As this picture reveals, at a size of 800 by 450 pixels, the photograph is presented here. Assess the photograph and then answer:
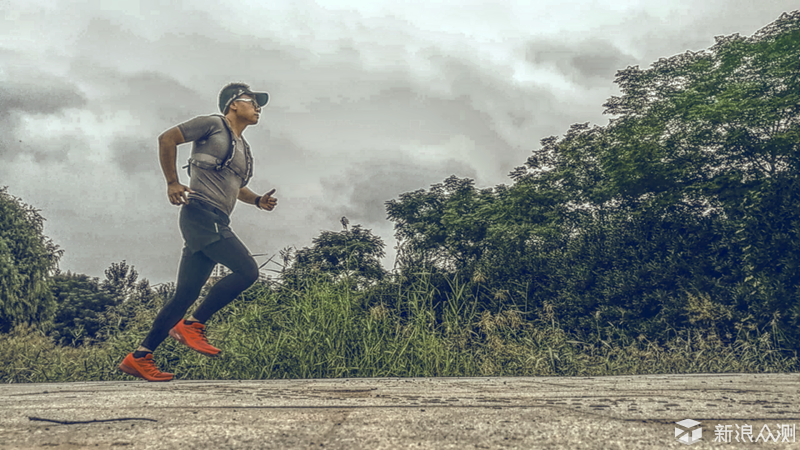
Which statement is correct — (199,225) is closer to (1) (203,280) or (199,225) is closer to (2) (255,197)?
(1) (203,280)

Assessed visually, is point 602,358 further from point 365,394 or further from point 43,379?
point 43,379

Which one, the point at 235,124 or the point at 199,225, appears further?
the point at 235,124

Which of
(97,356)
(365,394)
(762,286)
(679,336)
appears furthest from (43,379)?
(762,286)

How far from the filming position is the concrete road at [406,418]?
5.53 ft

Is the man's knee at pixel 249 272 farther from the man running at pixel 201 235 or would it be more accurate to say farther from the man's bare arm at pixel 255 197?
the man's bare arm at pixel 255 197

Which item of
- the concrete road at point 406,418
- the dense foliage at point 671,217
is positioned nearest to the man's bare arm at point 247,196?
the concrete road at point 406,418

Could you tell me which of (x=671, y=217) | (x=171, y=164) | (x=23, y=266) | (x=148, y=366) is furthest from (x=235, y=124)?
(x=23, y=266)

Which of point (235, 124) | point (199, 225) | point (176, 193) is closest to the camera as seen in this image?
point (176, 193)

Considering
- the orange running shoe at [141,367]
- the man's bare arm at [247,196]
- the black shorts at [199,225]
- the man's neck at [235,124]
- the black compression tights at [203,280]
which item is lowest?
the orange running shoe at [141,367]

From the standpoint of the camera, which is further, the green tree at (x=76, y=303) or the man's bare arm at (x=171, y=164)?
the green tree at (x=76, y=303)

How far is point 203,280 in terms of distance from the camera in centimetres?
355

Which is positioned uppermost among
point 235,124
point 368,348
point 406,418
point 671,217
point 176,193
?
point 671,217

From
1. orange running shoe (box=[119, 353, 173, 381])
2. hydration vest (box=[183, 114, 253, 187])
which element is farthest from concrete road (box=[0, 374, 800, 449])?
hydration vest (box=[183, 114, 253, 187])

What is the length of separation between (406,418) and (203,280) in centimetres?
208
